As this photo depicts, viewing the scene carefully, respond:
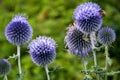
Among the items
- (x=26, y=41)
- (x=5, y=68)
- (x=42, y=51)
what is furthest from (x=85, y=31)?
(x=5, y=68)

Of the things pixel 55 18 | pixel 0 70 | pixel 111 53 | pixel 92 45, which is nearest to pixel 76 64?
pixel 111 53

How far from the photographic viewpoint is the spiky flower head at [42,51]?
295cm

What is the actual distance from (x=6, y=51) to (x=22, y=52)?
23 centimetres

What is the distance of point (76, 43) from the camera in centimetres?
307

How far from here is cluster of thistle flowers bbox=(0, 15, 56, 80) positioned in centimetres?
295

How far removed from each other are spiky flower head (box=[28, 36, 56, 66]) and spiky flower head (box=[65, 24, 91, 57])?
155mm

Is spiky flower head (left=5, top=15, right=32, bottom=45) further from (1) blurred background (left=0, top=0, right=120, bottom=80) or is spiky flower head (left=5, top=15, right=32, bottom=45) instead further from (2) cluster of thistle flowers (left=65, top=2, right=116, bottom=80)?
(1) blurred background (left=0, top=0, right=120, bottom=80)

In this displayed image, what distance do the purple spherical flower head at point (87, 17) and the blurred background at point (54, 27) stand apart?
7.31 feet

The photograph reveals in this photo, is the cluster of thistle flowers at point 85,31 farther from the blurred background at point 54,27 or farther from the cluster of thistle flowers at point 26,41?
the blurred background at point 54,27

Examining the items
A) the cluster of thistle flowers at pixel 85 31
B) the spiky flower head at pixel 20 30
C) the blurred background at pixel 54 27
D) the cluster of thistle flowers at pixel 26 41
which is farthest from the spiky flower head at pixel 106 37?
the blurred background at pixel 54 27

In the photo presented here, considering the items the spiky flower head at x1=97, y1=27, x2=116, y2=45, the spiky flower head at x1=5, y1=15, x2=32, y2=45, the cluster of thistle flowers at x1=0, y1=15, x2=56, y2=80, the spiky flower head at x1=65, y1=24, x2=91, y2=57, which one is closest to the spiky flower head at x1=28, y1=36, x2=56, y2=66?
the cluster of thistle flowers at x1=0, y1=15, x2=56, y2=80

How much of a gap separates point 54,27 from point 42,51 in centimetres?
293

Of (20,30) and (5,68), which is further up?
(20,30)

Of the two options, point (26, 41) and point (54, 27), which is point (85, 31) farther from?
point (54, 27)
